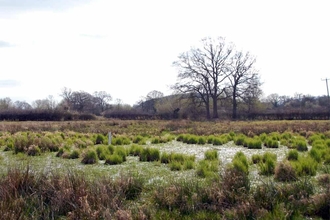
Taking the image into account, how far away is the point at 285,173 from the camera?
17.8ft

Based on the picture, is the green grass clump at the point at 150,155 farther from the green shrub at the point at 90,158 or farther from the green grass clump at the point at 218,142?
the green grass clump at the point at 218,142

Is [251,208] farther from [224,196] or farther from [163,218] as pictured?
[163,218]

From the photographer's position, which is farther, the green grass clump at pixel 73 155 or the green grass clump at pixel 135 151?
the green grass clump at pixel 135 151

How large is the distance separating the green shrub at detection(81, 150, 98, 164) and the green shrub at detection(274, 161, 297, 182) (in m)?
4.79

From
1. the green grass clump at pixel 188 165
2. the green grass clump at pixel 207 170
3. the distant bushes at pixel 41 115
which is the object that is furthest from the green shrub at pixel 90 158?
the distant bushes at pixel 41 115

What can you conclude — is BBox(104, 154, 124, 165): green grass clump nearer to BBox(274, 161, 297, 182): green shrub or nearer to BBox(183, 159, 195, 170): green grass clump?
BBox(183, 159, 195, 170): green grass clump

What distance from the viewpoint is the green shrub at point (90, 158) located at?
25.7 ft

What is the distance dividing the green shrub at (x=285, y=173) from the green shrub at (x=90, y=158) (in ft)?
15.7

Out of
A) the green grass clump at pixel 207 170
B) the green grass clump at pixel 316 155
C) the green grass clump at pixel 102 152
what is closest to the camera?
the green grass clump at pixel 207 170

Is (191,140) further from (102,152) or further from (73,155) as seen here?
(73,155)

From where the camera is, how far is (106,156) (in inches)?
320

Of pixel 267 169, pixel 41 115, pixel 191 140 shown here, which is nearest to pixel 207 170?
pixel 267 169

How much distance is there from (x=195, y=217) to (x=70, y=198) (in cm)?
209

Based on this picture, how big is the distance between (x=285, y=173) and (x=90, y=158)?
16.8ft
